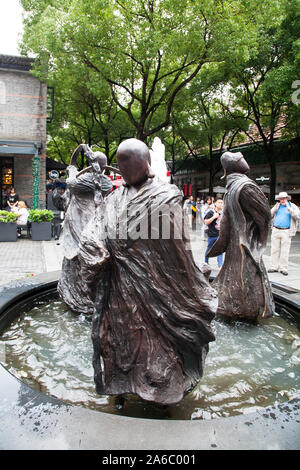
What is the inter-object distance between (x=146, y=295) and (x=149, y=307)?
0.27ft

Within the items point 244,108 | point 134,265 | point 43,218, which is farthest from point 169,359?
point 244,108

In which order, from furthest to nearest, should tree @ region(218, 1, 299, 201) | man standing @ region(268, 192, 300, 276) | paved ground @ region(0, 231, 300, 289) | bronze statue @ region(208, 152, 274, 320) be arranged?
1. tree @ region(218, 1, 299, 201)
2. man standing @ region(268, 192, 300, 276)
3. paved ground @ region(0, 231, 300, 289)
4. bronze statue @ region(208, 152, 274, 320)

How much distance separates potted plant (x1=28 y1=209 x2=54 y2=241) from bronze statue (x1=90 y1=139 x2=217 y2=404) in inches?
445

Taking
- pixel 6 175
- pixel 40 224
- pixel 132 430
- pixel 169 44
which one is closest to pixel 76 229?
pixel 132 430

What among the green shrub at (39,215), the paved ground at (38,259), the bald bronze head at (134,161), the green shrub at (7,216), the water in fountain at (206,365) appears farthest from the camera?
the green shrub at (39,215)

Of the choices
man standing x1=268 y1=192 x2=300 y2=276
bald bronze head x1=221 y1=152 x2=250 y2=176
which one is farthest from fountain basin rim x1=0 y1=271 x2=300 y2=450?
man standing x1=268 y1=192 x2=300 y2=276

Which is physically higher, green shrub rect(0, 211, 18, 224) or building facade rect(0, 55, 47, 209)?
building facade rect(0, 55, 47, 209)

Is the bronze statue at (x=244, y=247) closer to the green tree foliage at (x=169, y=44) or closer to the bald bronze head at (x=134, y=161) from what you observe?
the bald bronze head at (x=134, y=161)

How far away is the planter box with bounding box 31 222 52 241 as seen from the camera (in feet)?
42.8

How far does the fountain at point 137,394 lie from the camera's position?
5.92ft

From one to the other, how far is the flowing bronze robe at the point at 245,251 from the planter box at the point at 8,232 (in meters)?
10.1

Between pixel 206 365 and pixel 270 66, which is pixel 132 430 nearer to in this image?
pixel 206 365

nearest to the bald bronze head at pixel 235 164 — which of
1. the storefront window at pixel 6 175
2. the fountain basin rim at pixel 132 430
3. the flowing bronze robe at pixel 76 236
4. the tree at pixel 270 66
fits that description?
the flowing bronze robe at pixel 76 236

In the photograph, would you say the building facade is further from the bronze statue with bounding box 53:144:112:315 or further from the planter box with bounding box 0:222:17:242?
the bronze statue with bounding box 53:144:112:315
